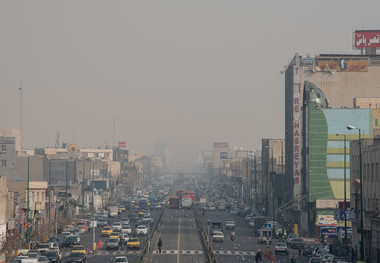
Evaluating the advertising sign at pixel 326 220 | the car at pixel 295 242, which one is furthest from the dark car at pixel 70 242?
the advertising sign at pixel 326 220

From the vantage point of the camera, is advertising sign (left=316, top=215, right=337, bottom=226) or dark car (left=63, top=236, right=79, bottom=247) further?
advertising sign (left=316, top=215, right=337, bottom=226)

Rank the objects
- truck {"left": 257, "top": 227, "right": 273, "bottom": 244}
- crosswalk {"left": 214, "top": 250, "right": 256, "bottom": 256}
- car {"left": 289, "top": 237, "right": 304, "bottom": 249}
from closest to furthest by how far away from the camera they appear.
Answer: crosswalk {"left": 214, "top": 250, "right": 256, "bottom": 256}
car {"left": 289, "top": 237, "right": 304, "bottom": 249}
truck {"left": 257, "top": 227, "right": 273, "bottom": 244}

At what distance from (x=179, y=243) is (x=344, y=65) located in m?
70.9

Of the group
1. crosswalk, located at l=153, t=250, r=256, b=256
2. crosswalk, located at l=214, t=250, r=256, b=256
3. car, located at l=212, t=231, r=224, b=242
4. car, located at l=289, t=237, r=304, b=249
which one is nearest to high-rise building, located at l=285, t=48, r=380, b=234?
car, located at l=212, t=231, r=224, b=242

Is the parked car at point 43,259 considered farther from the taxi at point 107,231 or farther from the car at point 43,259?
the taxi at point 107,231

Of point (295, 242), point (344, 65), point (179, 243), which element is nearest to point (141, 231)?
point (179, 243)

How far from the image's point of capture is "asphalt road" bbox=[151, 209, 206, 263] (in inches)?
2884

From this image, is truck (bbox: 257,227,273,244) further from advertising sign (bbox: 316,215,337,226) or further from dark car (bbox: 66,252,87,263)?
dark car (bbox: 66,252,87,263)

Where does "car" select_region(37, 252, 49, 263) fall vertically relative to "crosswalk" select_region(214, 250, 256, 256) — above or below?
above

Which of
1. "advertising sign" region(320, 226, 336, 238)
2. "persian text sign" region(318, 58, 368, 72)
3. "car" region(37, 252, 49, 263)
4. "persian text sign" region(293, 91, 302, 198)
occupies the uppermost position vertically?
"persian text sign" region(318, 58, 368, 72)

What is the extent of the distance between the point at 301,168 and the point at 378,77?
97.5 ft

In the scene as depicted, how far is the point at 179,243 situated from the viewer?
306ft

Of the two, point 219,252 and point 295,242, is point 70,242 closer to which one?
point 219,252

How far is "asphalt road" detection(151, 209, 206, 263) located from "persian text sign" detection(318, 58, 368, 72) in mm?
37375
